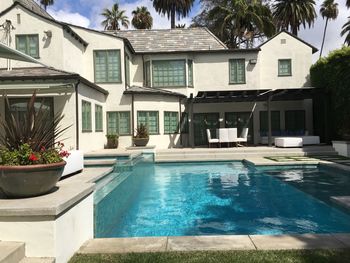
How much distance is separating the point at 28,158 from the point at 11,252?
127 cm

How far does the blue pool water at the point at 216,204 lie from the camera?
6730 millimetres

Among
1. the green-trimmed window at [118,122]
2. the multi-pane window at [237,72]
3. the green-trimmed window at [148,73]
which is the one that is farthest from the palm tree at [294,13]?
the green-trimmed window at [118,122]

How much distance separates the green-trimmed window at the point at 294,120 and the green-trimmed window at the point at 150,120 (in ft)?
29.7

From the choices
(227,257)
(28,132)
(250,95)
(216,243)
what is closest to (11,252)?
(28,132)

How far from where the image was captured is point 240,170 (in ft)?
47.8

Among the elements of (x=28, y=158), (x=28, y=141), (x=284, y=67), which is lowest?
(x=28, y=158)

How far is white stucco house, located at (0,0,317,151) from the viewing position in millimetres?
16828

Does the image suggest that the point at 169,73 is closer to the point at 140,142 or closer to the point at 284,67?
the point at 140,142

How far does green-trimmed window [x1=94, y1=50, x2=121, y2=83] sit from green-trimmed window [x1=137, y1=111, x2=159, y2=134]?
256cm

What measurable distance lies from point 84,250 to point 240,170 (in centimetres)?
1076

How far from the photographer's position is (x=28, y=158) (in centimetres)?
443

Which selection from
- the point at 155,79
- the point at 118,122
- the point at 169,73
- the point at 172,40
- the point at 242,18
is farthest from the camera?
the point at 242,18

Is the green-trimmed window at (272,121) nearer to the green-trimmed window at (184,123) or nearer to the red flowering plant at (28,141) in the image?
the green-trimmed window at (184,123)

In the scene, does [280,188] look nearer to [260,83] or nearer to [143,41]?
[260,83]
